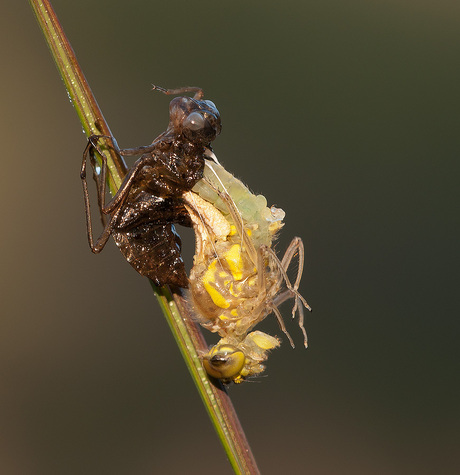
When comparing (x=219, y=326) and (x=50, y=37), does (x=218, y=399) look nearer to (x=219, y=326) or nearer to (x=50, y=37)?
(x=219, y=326)

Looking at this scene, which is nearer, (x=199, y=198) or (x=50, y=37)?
(x=50, y=37)

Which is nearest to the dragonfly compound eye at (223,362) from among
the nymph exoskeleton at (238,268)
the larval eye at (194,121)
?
the nymph exoskeleton at (238,268)

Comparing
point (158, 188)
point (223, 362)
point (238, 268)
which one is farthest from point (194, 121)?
point (223, 362)

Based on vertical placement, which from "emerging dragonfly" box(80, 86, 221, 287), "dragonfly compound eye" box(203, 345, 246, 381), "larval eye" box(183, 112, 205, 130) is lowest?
"dragonfly compound eye" box(203, 345, 246, 381)

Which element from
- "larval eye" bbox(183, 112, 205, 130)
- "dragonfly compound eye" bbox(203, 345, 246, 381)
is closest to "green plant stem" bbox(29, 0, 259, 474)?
"dragonfly compound eye" bbox(203, 345, 246, 381)

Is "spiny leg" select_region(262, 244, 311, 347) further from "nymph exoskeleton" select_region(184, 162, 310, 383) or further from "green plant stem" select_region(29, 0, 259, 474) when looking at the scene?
"green plant stem" select_region(29, 0, 259, 474)

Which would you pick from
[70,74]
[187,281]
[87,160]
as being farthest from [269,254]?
[70,74]

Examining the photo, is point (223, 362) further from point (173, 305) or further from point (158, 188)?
point (158, 188)
